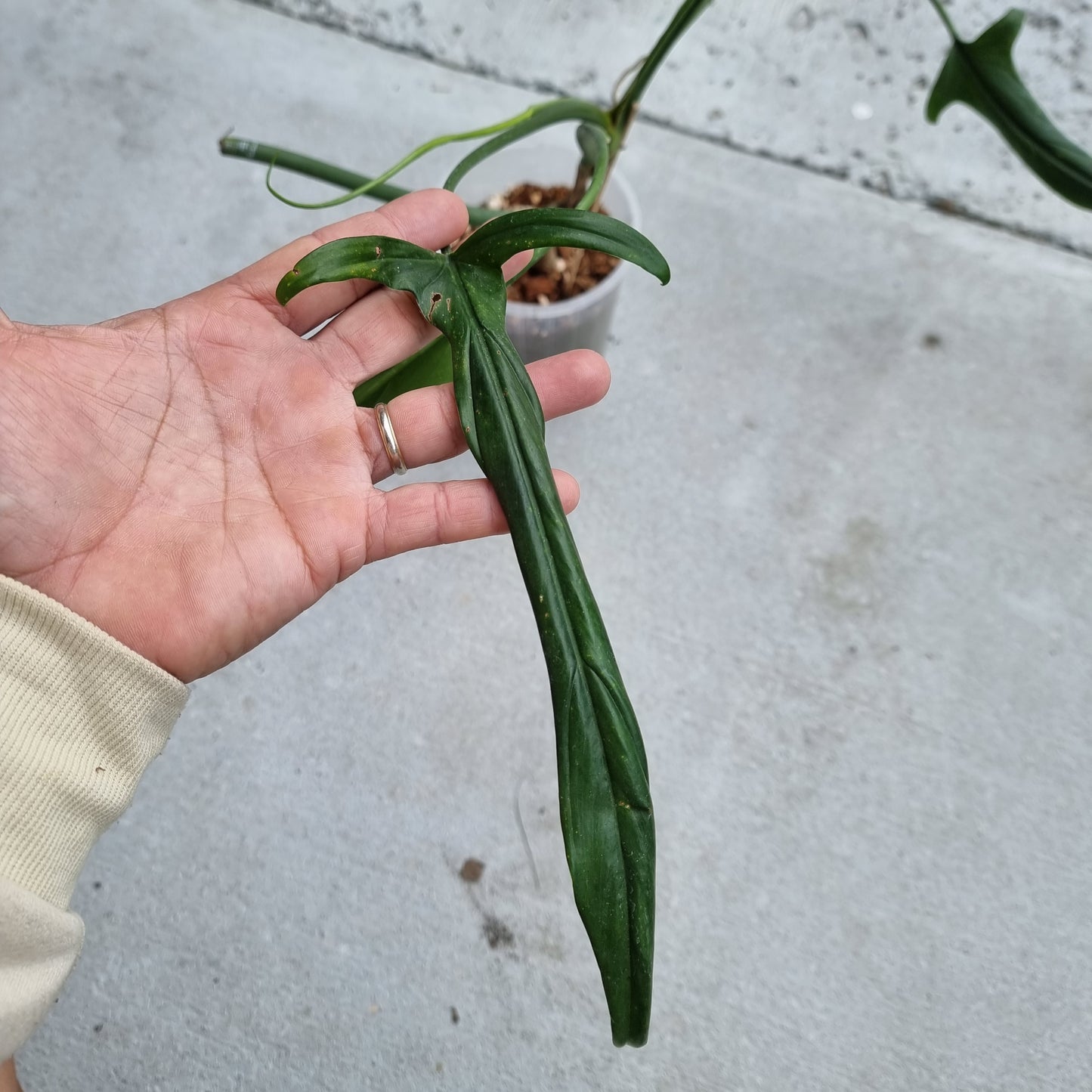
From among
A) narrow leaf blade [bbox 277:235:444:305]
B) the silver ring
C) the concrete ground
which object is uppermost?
narrow leaf blade [bbox 277:235:444:305]

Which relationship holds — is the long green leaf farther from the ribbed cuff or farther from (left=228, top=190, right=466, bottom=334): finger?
the ribbed cuff

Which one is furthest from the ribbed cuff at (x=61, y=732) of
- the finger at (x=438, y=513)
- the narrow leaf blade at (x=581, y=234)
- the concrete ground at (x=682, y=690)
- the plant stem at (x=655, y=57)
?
the plant stem at (x=655, y=57)

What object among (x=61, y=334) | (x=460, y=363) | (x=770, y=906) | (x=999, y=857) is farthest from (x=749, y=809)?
(x=61, y=334)

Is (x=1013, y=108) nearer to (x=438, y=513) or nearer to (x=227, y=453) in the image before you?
(x=438, y=513)

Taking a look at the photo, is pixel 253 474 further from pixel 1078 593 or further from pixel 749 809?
pixel 1078 593

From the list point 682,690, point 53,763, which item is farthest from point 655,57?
point 53,763

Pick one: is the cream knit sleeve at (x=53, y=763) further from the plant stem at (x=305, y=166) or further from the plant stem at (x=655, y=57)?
the plant stem at (x=655, y=57)

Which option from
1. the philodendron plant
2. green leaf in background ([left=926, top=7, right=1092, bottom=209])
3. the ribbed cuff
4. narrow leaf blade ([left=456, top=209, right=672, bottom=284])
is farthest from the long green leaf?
green leaf in background ([left=926, top=7, right=1092, bottom=209])
